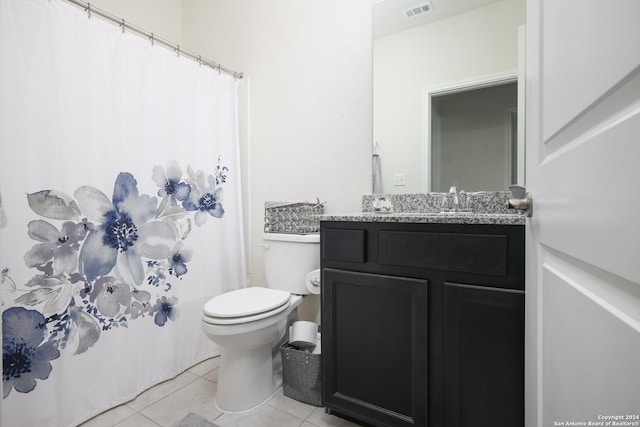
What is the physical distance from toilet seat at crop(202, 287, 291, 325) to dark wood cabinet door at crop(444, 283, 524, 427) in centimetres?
77

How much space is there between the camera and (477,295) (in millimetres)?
979

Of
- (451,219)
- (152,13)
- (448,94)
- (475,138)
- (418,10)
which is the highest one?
(152,13)

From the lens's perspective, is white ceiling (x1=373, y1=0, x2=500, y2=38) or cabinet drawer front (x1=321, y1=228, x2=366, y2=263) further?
→ white ceiling (x1=373, y1=0, x2=500, y2=38)

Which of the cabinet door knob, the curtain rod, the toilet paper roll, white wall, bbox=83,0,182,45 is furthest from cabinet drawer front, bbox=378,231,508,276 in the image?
white wall, bbox=83,0,182,45

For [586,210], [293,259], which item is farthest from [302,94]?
[586,210]

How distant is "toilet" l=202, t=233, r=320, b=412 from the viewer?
4.43 feet

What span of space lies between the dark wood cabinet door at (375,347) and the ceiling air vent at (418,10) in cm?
137

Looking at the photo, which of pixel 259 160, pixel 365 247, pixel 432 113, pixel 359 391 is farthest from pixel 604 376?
pixel 259 160

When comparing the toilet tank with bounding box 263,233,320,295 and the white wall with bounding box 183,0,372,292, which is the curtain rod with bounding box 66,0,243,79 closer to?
the white wall with bounding box 183,0,372,292

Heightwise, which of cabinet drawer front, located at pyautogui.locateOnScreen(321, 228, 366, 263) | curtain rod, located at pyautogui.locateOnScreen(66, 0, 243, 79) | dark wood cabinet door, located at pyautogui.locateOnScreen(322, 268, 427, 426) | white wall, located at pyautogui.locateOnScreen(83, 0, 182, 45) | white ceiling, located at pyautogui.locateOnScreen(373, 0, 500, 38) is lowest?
dark wood cabinet door, located at pyautogui.locateOnScreen(322, 268, 427, 426)

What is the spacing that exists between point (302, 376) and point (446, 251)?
0.96 m

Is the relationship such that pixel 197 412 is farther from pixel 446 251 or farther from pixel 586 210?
pixel 586 210

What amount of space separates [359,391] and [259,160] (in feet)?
5.11

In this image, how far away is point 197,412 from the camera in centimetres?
144
